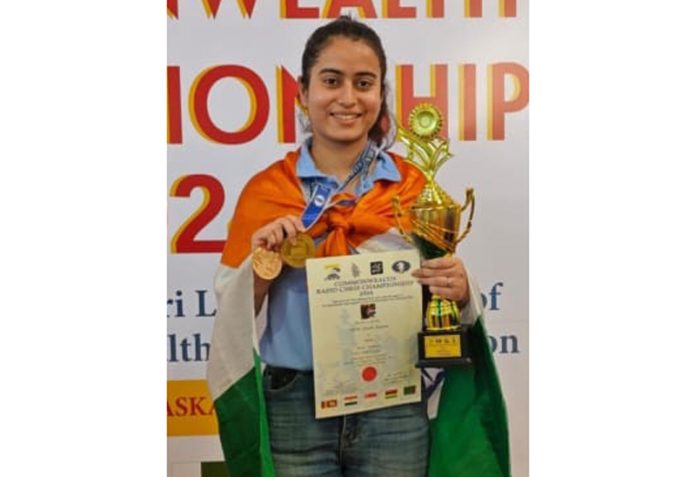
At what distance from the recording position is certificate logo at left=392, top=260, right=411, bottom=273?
165 cm

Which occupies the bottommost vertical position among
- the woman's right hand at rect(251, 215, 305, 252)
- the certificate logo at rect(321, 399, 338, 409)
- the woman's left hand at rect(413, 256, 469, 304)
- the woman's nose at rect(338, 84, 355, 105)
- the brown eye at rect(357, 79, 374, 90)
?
the certificate logo at rect(321, 399, 338, 409)

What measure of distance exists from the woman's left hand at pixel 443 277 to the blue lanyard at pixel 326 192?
28cm

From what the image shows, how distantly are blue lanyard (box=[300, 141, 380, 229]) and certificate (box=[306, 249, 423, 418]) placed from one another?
0.11m

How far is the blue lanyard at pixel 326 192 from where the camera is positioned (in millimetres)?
1643

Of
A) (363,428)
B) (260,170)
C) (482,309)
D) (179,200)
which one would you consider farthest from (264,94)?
(363,428)

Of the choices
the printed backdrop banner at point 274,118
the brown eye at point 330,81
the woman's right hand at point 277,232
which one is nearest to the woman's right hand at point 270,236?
the woman's right hand at point 277,232

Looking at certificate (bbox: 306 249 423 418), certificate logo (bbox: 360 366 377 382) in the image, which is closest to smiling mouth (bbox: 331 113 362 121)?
certificate (bbox: 306 249 423 418)

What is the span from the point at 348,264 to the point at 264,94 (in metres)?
0.49

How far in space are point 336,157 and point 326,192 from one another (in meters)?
0.09

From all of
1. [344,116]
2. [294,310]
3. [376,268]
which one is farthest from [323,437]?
[344,116]

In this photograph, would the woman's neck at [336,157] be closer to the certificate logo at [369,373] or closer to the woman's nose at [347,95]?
the woman's nose at [347,95]

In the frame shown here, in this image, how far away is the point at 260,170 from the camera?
1672 millimetres

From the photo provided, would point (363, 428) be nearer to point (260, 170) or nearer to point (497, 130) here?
point (260, 170)

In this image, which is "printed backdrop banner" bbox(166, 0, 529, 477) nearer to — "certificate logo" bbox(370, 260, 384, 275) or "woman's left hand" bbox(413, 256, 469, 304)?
"woman's left hand" bbox(413, 256, 469, 304)
